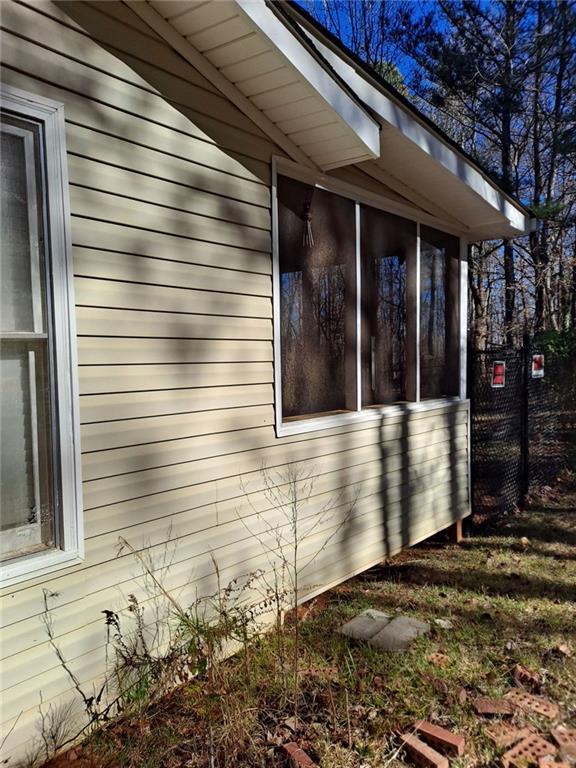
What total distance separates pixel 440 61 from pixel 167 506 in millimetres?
12165

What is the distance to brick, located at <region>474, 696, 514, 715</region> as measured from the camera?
7.95 ft

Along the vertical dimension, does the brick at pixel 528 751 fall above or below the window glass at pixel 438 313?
below

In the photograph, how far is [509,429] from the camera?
243 inches

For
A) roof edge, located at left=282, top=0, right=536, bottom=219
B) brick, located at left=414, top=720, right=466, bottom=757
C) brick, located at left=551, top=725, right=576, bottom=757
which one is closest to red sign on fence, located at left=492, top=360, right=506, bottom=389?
roof edge, located at left=282, top=0, right=536, bottom=219

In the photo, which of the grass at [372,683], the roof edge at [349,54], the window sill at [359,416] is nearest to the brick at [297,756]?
the grass at [372,683]

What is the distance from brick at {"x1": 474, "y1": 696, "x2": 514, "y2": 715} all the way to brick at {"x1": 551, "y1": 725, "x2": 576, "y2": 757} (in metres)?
0.20

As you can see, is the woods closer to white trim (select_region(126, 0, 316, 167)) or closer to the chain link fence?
the chain link fence

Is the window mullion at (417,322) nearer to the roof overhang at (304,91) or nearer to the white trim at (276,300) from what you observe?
the roof overhang at (304,91)

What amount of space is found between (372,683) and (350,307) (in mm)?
2435

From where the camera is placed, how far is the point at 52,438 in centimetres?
215

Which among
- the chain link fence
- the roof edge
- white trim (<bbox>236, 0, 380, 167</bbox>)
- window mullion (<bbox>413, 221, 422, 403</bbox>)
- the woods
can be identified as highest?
the woods

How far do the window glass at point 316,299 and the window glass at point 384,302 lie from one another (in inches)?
9.1

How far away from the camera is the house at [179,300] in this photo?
2094 millimetres

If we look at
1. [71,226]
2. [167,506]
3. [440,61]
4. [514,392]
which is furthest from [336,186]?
[440,61]
